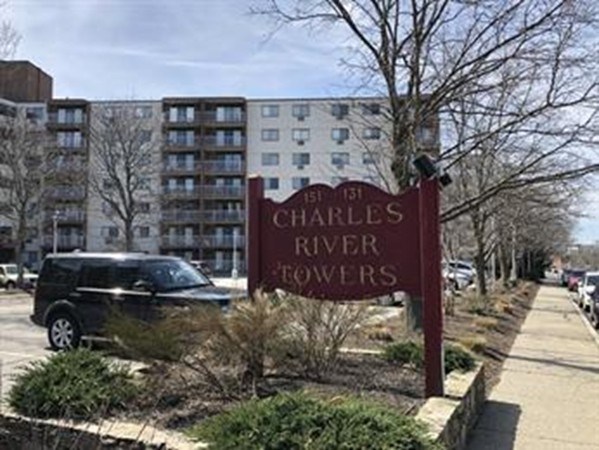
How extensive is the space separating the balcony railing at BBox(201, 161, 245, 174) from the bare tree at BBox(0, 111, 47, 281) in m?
37.1

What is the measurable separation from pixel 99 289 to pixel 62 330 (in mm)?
1052

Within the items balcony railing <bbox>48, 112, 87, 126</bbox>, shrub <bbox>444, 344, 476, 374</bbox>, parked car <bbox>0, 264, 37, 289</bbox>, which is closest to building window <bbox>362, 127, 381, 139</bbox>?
shrub <bbox>444, 344, 476, 374</bbox>

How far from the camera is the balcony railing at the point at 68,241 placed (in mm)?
79562

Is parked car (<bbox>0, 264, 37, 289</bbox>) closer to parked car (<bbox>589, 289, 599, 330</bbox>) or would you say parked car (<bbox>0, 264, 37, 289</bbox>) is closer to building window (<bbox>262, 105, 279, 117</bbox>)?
parked car (<bbox>589, 289, 599, 330</bbox>)

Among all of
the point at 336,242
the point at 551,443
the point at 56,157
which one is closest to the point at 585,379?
the point at 551,443

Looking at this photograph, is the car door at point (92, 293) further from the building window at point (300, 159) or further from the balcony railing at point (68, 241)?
the balcony railing at point (68, 241)

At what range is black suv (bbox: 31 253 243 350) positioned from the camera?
43.3 ft

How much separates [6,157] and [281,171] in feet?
139

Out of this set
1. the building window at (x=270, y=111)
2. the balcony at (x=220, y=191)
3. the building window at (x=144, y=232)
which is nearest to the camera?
the balcony at (x=220, y=191)

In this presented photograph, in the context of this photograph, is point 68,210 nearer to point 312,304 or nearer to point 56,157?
point 56,157

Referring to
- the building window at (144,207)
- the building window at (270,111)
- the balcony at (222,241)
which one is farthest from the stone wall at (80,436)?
the building window at (270,111)

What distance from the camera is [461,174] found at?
22250mm

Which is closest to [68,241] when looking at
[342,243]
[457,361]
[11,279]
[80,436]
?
[11,279]

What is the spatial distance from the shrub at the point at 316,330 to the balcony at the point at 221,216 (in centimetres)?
6953
